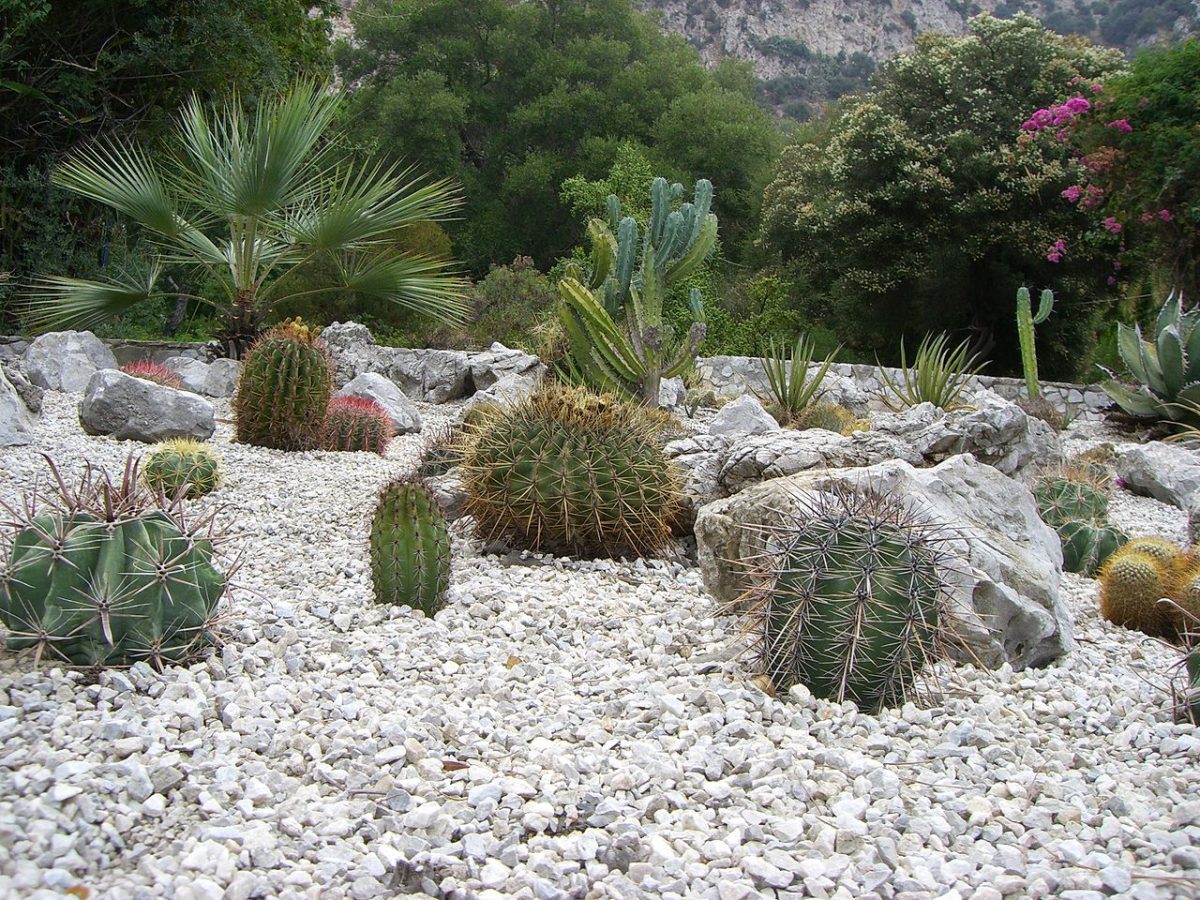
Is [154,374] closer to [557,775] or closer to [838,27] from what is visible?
[557,775]

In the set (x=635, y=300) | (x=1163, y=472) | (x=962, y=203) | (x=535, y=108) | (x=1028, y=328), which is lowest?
(x=1163, y=472)

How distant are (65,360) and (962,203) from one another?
1191cm

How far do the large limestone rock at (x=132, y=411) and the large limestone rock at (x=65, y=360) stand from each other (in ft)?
9.30

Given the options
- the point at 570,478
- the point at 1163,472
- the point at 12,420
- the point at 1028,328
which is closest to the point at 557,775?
the point at 570,478

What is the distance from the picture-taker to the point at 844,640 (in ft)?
9.14

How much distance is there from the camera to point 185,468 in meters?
5.36

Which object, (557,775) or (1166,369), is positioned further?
(1166,369)

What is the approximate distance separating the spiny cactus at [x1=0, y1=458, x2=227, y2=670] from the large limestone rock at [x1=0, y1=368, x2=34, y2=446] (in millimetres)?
4041

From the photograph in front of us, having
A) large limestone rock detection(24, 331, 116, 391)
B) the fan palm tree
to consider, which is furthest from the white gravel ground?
large limestone rock detection(24, 331, 116, 391)

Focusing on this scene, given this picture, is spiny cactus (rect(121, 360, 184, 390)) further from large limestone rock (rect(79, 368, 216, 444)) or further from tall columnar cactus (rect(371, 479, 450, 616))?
tall columnar cactus (rect(371, 479, 450, 616))

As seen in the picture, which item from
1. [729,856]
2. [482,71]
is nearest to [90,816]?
[729,856]

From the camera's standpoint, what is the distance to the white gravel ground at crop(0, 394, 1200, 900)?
1954 mm

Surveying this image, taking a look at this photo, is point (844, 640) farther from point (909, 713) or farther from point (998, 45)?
point (998, 45)

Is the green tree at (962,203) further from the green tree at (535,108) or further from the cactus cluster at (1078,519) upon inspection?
the cactus cluster at (1078,519)
